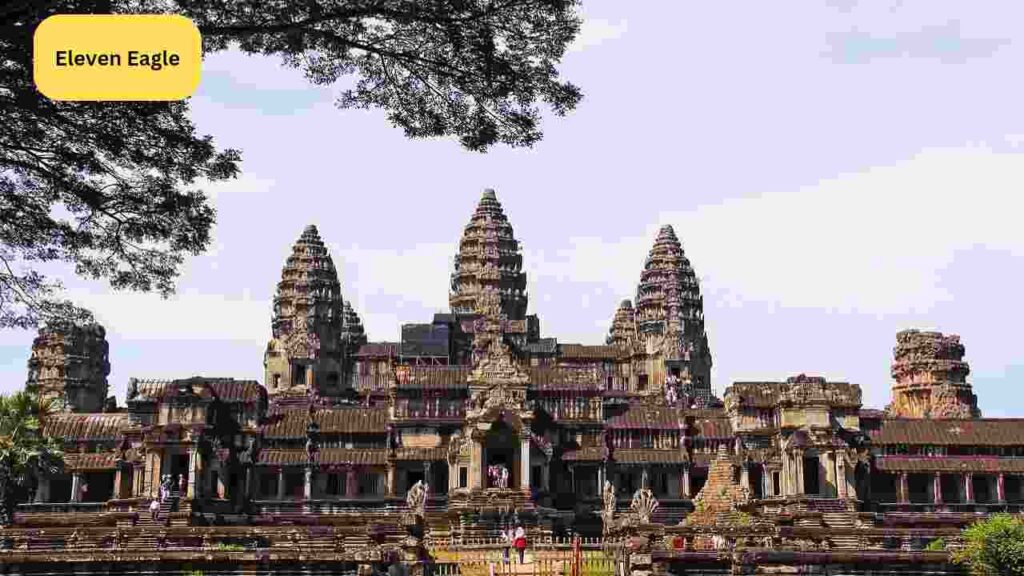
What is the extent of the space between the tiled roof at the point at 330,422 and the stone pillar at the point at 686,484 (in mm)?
18275

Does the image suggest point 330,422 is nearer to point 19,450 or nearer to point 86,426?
point 86,426

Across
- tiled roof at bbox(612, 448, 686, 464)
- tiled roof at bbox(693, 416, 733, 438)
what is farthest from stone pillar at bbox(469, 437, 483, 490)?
tiled roof at bbox(693, 416, 733, 438)

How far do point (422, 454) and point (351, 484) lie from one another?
4608 mm

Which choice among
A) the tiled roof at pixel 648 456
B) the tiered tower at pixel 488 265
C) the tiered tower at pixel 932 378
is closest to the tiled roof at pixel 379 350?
the tiered tower at pixel 488 265

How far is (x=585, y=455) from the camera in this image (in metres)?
64.6

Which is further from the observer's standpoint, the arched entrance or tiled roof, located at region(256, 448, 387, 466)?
Result: tiled roof, located at region(256, 448, 387, 466)

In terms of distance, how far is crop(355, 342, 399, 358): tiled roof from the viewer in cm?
9688

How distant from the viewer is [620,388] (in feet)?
347

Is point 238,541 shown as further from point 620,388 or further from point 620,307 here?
point 620,307

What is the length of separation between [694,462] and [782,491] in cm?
571

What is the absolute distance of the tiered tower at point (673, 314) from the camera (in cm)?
10556

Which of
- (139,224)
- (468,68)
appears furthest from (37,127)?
(468,68)

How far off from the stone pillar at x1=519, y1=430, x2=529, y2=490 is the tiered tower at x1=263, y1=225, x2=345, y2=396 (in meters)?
46.5

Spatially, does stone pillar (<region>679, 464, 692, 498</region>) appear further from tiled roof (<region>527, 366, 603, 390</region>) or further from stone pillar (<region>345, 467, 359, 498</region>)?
stone pillar (<region>345, 467, 359, 498</region>)
